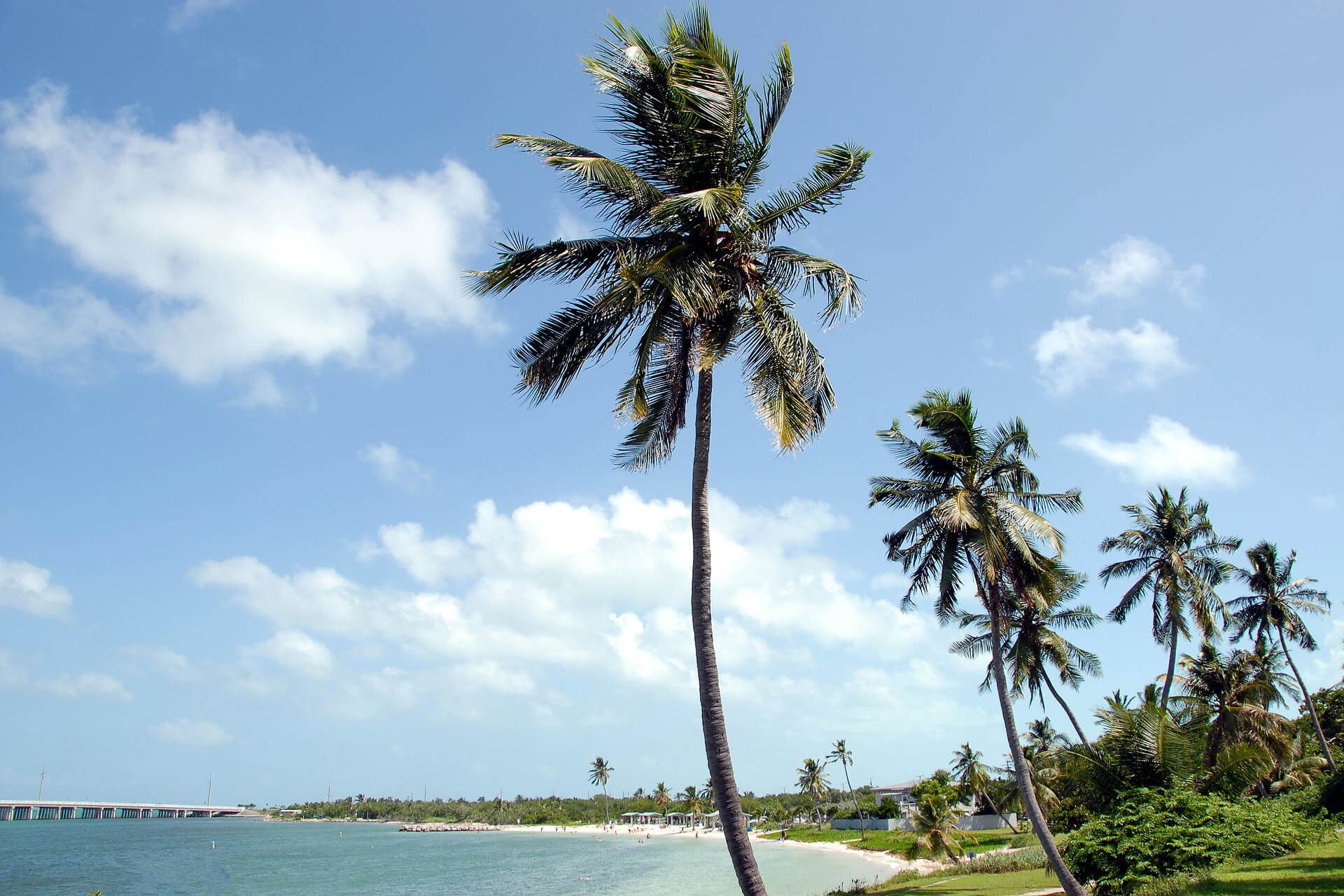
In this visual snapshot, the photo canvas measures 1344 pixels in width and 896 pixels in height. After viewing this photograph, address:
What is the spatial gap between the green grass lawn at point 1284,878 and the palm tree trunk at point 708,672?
9830 mm

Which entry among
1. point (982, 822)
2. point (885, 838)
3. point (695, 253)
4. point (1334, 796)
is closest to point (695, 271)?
point (695, 253)

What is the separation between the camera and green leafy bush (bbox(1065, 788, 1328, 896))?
17141mm

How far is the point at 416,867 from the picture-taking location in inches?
2813

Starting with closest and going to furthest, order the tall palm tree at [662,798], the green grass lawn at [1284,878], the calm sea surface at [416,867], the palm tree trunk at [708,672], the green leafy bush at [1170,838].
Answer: the palm tree trunk at [708,672] → the green grass lawn at [1284,878] → the green leafy bush at [1170,838] → the calm sea surface at [416,867] → the tall palm tree at [662,798]

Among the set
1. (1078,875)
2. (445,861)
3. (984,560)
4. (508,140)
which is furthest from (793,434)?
(445,861)

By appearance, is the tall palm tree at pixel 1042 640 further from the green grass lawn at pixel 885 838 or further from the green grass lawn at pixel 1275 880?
the green grass lawn at pixel 885 838

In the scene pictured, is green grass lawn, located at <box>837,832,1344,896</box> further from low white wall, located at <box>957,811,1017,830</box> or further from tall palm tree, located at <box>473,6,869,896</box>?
low white wall, located at <box>957,811,1017,830</box>

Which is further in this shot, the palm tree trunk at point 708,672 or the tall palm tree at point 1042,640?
the tall palm tree at point 1042,640

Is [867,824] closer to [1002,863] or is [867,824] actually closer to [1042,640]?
[1002,863]

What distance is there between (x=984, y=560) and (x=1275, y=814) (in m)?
10.4

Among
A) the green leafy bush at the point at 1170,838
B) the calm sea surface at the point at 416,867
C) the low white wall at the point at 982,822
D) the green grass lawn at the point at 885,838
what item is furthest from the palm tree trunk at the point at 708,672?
the low white wall at the point at 982,822

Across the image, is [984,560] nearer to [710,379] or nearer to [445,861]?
[710,379]

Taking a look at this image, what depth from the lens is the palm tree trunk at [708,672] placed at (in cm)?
842

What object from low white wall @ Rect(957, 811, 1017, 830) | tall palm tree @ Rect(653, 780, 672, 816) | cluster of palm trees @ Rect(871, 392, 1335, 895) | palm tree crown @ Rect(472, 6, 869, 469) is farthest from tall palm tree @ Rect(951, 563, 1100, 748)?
tall palm tree @ Rect(653, 780, 672, 816)
